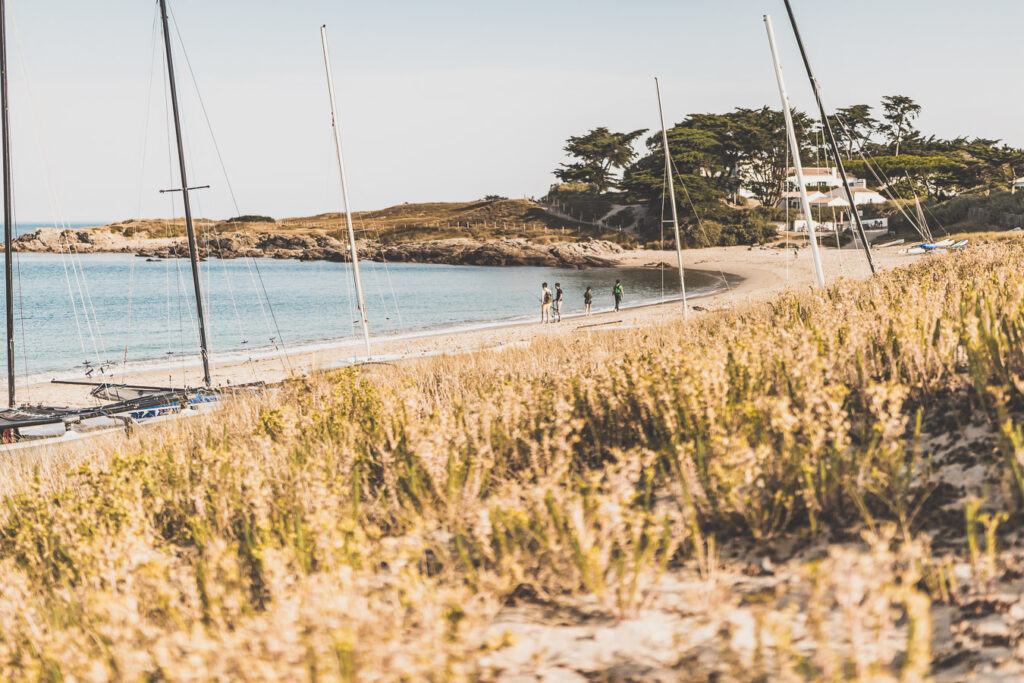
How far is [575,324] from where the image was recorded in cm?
2694

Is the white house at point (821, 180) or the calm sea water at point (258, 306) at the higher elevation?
the white house at point (821, 180)

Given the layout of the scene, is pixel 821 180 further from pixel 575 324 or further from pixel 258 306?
pixel 258 306

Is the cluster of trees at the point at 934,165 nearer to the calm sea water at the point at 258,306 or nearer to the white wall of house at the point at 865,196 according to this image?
the white wall of house at the point at 865,196

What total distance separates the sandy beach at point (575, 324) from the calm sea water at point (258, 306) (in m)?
1.00

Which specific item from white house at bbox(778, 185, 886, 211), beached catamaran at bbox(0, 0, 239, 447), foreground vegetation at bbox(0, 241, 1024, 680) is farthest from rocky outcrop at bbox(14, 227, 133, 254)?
foreground vegetation at bbox(0, 241, 1024, 680)

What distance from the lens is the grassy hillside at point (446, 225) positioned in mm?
81375

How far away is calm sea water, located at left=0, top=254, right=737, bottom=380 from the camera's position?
2689 centimetres

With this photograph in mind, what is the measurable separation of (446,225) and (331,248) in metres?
16.6

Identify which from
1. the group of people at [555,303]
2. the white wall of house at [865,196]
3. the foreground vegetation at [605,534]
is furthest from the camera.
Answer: the white wall of house at [865,196]

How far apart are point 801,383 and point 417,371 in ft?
17.1

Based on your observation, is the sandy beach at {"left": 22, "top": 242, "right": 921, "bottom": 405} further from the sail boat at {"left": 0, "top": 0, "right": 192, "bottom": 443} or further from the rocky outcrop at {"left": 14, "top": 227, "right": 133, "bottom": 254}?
the rocky outcrop at {"left": 14, "top": 227, "right": 133, "bottom": 254}

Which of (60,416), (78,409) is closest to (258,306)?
(78,409)

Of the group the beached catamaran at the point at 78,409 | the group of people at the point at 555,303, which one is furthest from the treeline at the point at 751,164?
the beached catamaran at the point at 78,409

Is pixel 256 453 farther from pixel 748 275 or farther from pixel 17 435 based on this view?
pixel 748 275
